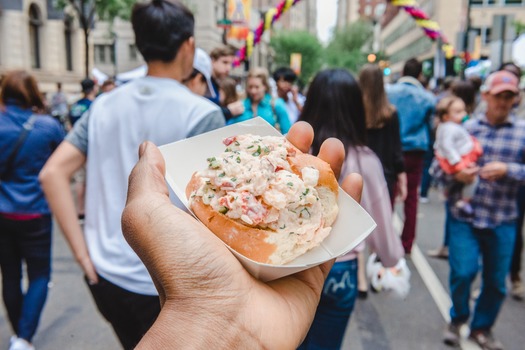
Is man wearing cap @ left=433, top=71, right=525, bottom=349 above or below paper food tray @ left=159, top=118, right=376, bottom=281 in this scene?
below

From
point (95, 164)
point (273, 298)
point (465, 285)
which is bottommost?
point (465, 285)

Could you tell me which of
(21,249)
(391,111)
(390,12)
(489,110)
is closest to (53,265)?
(21,249)

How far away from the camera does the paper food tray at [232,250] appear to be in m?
1.36

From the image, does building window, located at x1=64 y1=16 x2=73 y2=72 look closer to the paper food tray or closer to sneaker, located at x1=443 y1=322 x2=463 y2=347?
sneaker, located at x1=443 y1=322 x2=463 y2=347

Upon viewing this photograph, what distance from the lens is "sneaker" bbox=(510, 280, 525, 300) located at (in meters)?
4.72

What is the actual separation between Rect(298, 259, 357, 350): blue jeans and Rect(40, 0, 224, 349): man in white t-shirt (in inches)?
39.5

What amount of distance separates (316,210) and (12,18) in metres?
22.9

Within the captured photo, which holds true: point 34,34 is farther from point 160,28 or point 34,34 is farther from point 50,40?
point 160,28

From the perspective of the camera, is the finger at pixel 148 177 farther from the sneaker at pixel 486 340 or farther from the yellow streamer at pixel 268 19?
the yellow streamer at pixel 268 19

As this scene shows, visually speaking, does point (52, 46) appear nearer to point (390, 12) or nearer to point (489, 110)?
point (489, 110)

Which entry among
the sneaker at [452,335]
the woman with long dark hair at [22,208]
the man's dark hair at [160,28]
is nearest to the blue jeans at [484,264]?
the sneaker at [452,335]

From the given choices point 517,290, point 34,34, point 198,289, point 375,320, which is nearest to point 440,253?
point 517,290

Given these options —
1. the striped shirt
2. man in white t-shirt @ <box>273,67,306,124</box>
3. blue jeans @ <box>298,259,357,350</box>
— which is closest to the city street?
the striped shirt

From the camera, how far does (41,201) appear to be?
12.0ft
